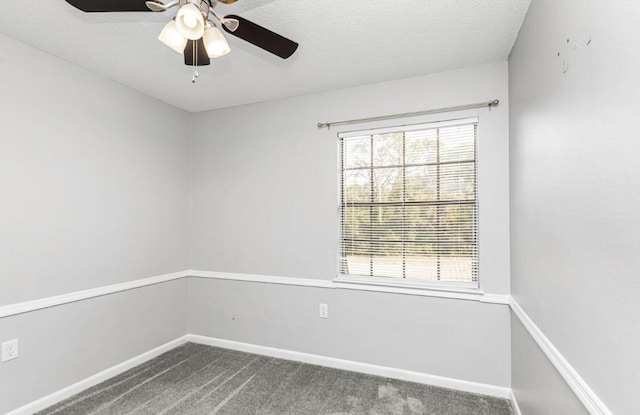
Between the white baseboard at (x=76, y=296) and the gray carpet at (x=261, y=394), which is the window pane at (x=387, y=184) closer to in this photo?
the gray carpet at (x=261, y=394)

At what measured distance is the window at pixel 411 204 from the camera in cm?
269

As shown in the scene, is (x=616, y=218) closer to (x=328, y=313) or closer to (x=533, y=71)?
(x=533, y=71)

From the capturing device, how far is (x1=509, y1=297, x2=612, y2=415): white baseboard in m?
1.08

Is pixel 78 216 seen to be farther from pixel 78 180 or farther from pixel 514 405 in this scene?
pixel 514 405

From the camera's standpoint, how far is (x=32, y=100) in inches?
92.5

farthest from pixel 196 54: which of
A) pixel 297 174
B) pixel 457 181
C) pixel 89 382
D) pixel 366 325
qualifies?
pixel 89 382

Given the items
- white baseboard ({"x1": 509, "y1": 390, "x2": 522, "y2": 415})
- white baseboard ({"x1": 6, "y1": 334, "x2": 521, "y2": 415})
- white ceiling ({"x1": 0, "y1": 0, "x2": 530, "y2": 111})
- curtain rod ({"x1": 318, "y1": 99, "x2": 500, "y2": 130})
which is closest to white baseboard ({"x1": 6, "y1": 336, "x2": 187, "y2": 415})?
white baseboard ({"x1": 6, "y1": 334, "x2": 521, "y2": 415})

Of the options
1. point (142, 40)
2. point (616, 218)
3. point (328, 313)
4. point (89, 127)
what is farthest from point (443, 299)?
point (89, 127)

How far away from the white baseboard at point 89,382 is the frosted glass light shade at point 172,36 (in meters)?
2.60

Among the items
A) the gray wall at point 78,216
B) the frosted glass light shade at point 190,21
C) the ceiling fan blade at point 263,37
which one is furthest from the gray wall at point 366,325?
the frosted glass light shade at point 190,21

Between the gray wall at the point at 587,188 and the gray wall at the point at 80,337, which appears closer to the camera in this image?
the gray wall at the point at 587,188

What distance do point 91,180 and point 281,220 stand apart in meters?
1.65

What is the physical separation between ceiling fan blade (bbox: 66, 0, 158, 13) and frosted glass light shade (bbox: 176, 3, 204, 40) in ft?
0.76

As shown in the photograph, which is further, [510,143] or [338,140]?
[338,140]
